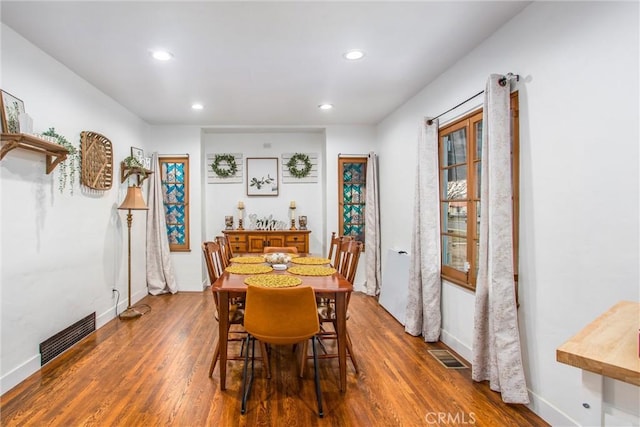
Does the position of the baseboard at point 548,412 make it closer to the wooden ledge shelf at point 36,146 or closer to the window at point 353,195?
the window at point 353,195

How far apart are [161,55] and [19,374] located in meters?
2.74

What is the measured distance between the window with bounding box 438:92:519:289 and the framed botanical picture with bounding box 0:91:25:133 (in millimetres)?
3576

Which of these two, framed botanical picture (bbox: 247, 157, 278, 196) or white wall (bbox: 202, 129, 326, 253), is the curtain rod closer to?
white wall (bbox: 202, 129, 326, 253)

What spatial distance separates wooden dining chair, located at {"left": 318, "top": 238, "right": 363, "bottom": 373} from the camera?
8.80 feet

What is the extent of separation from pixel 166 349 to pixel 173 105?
2.91 m

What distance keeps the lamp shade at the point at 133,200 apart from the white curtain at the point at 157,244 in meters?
0.86

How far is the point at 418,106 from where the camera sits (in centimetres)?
381

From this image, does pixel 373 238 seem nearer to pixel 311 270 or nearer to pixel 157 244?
pixel 311 270

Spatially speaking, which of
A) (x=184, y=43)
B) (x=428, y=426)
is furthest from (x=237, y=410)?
(x=184, y=43)

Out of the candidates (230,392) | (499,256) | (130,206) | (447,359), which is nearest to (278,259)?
(230,392)

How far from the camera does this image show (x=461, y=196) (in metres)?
3.05

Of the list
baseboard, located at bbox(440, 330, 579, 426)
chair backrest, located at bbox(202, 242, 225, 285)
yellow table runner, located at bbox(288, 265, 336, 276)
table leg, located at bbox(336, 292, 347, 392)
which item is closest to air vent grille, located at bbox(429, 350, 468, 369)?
baseboard, located at bbox(440, 330, 579, 426)

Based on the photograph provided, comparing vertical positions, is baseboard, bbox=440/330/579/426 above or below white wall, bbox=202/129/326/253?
below

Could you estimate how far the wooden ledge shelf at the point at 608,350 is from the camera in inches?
30.1
